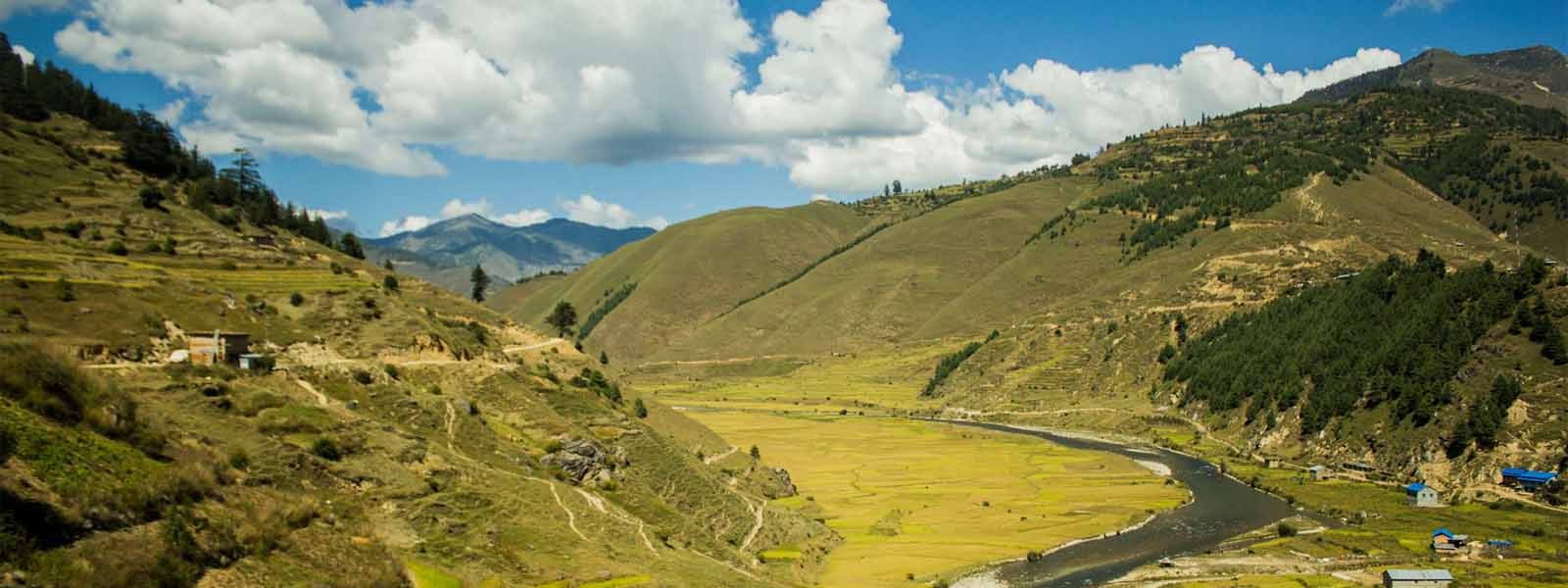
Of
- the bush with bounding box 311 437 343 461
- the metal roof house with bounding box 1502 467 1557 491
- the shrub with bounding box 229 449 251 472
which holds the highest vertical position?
the shrub with bounding box 229 449 251 472

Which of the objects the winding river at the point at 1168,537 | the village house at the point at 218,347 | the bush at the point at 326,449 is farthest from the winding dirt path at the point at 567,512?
the winding river at the point at 1168,537

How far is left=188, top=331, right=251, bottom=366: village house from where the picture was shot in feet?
141

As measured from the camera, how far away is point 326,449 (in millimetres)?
35406

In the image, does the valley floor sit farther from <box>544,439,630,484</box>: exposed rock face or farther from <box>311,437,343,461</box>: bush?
<box>311,437,343,461</box>: bush

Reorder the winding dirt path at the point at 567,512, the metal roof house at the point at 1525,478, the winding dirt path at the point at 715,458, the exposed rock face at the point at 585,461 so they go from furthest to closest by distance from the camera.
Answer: the winding dirt path at the point at 715,458, the metal roof house at the point at 1525,478, the exposed rock face at the point at 585,461, the winding dirt path at the point at 567,512

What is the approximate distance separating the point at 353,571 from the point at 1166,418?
129 meters

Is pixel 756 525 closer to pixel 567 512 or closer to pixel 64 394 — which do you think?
pixel 567 512

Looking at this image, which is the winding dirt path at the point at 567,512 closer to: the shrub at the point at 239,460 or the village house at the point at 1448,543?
the shrub at the point at 239,460

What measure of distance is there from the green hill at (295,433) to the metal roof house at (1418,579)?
33.5m

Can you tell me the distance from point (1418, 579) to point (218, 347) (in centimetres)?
6563

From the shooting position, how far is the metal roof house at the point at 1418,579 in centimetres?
5097

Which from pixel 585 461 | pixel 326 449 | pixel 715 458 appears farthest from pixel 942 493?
pixel 326 449

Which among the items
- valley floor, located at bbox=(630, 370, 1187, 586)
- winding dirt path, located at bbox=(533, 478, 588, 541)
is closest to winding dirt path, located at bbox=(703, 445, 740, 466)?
valley floor, located at bbox=(630, 370, 1187, 586)

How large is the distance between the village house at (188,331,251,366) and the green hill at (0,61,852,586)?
49.0 inches
